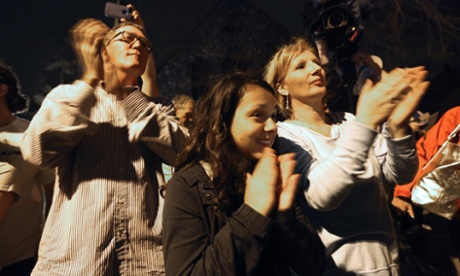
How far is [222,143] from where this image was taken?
1.86m

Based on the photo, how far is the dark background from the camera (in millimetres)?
11000

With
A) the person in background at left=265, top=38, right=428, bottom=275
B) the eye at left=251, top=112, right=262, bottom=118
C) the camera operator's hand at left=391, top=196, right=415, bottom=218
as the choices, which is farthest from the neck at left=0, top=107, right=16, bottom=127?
the camera operator's hand at left=391, top=196, right=415, bottom=218

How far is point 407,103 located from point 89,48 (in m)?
1.34

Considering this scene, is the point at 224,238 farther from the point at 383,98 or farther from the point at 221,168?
the point at 383,98

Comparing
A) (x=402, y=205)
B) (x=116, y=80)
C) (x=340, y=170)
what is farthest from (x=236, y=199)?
(x=402, y=205)

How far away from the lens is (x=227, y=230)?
1.63m

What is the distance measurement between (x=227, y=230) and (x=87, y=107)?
0.98 meters

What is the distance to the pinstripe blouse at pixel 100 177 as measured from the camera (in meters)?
2.22

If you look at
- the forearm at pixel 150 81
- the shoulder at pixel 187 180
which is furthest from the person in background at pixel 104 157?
the shoulder at pixel 187 180

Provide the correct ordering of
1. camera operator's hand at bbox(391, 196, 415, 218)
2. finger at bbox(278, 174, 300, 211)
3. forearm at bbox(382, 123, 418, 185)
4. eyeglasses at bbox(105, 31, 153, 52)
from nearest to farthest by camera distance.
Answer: finger at bbox(278, 174, 300, 211) < forearm at bbox(382, 123, 418, 185) < eyeglasses at bbox(105, 31, 153, 52) < camera operator's hand at bbox(391, 196, 415, 218)

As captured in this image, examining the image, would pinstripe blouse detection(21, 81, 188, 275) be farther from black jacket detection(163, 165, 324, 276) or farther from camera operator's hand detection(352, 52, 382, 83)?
camera operator's hand detection(352, 52, 382, 83)

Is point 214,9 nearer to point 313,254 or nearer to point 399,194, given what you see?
point 399,194

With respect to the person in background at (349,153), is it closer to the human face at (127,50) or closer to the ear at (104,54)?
the human face at (127,50)

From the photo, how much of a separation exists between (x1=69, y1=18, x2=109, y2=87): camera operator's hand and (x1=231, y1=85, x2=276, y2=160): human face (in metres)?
0.80
